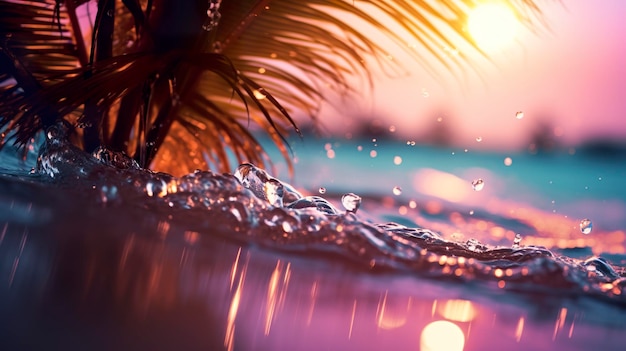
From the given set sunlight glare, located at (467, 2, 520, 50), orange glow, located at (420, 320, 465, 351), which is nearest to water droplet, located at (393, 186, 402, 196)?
sunlight glare, located at (467, 2, 520, 50)

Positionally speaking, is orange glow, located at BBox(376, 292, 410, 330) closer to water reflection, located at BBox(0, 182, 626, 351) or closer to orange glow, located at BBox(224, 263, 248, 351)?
water reflection, located at BBox(0, 182, 626, 351)

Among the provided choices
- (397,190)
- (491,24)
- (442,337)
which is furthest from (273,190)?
(397,190)

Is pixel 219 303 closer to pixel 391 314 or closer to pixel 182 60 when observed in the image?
pixel 391 314

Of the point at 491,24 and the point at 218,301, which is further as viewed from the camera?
the point at 491,24

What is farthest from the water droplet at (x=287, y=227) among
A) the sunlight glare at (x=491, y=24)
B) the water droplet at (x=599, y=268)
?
the sunlight glare at (x=491, y=24)

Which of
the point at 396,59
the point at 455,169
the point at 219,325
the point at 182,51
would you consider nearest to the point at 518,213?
the point at 455,169

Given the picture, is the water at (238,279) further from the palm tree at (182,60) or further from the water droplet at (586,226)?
the water droplet at (586,226)

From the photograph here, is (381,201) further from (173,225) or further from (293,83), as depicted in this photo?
(173,225)
